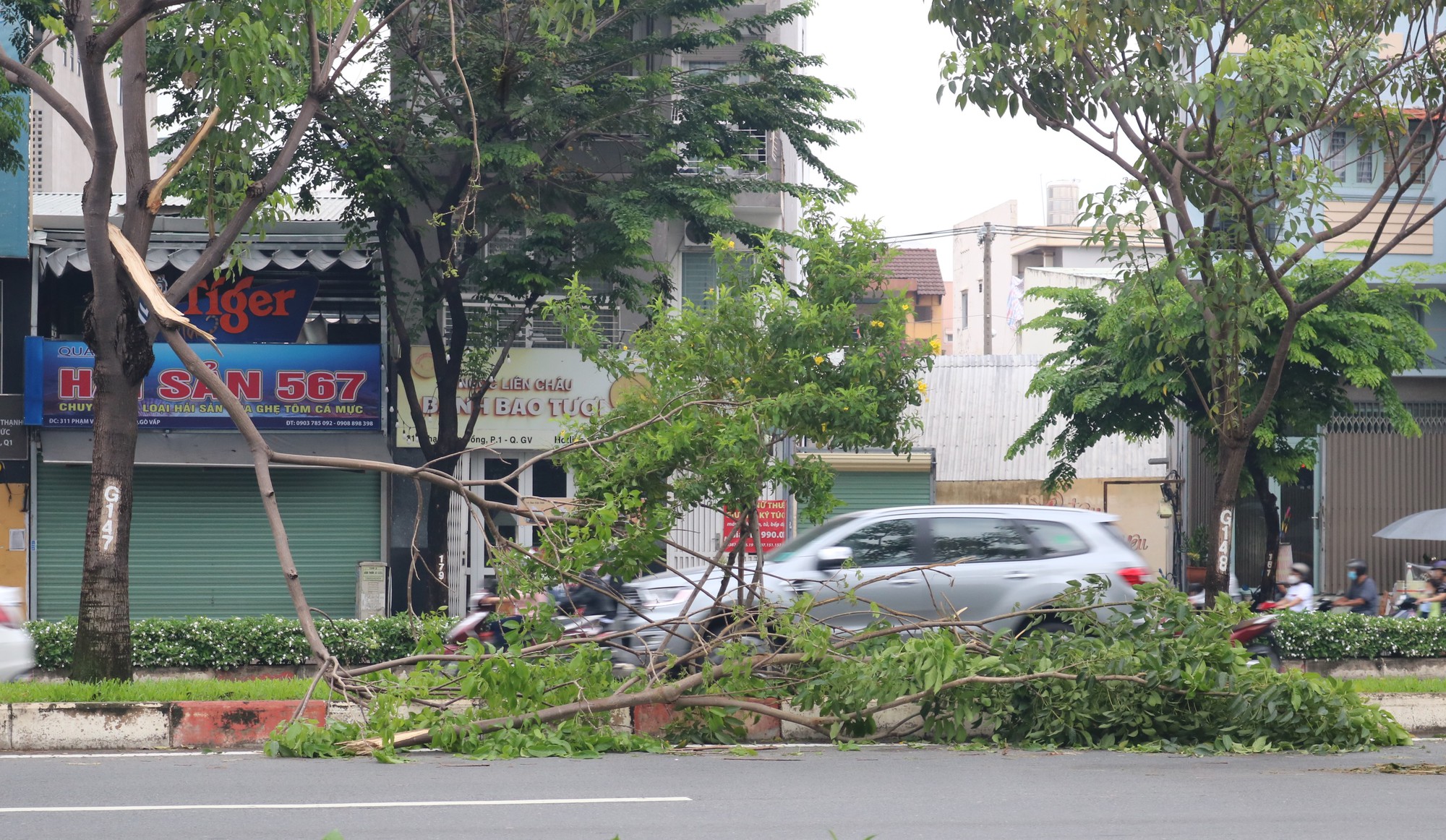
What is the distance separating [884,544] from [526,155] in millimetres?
7648

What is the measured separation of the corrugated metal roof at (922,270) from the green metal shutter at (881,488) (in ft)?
112

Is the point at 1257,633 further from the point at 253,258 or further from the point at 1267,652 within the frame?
the point at 253,258

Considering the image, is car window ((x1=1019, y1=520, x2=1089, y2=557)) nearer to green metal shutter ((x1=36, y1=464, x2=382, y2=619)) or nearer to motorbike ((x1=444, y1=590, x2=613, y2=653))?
motorbike ((x1=444, y1=590, x2=613, y2=653))

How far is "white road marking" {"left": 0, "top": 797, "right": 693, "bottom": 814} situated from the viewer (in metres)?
6.58

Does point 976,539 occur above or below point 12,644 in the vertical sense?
above

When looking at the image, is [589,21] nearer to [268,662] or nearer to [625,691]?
[625,691]

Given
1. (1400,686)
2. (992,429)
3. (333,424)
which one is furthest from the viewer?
(992,429)

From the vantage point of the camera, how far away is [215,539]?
1891 centimetres

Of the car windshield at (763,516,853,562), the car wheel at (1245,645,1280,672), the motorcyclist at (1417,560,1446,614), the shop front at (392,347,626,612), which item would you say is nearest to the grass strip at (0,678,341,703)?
the car windshield at (763,516,853,562)

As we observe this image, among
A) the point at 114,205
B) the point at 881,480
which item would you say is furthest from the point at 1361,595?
the point at 114,205

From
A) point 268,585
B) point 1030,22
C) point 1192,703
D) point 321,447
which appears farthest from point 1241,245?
point 268,585

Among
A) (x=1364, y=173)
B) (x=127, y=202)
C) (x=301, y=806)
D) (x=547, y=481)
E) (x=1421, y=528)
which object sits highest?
(x=1364, y=173)

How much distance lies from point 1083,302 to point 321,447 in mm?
11704

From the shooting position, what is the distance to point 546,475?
65.8ft
